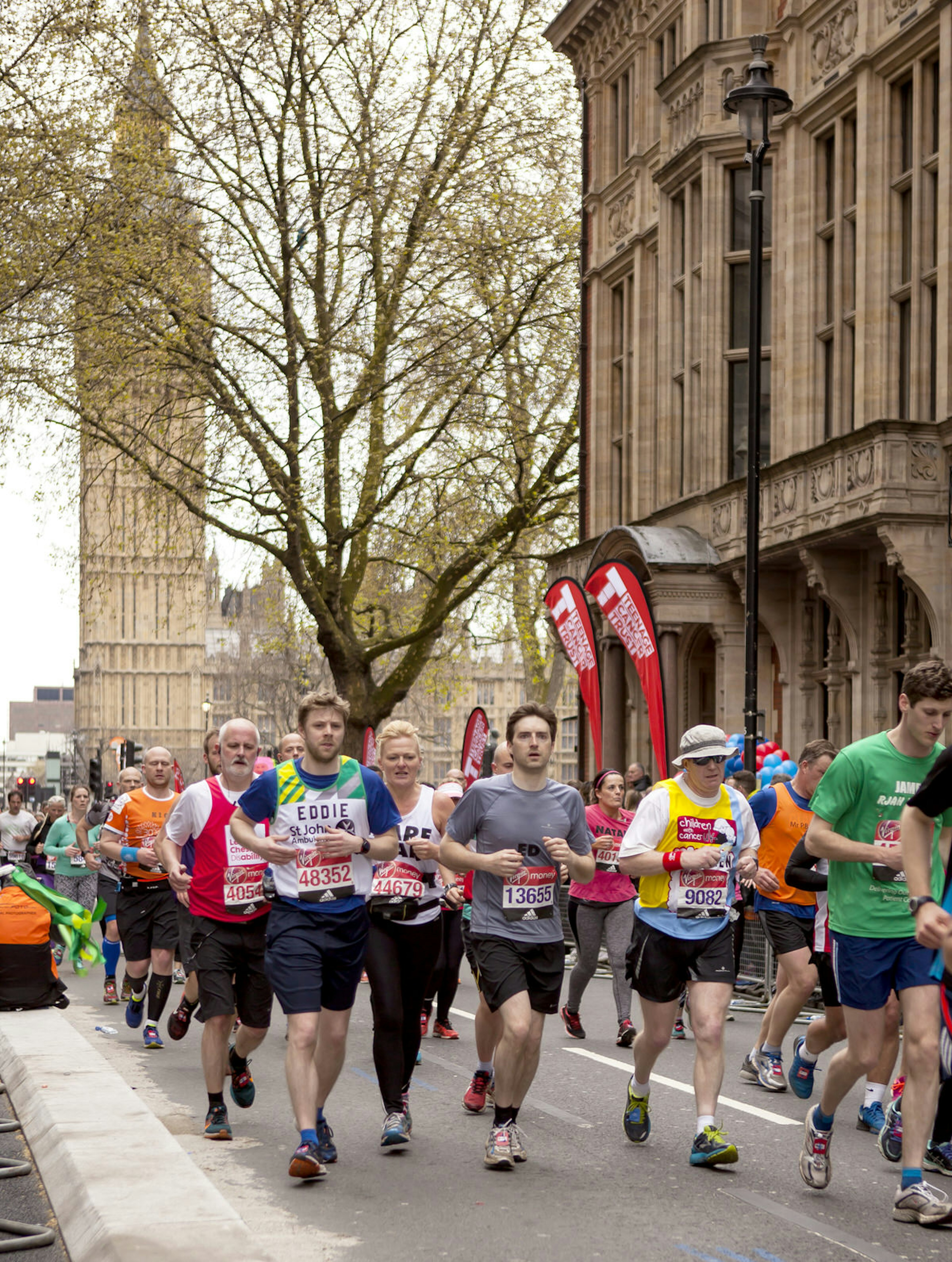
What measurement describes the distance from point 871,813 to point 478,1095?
3.21m

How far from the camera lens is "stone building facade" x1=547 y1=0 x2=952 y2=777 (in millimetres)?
20969

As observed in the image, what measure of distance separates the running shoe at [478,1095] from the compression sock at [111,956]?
6491 mm

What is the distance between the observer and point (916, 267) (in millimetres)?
21094

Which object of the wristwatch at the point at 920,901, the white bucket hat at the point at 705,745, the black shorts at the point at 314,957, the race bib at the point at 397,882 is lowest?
the black shorts at the point at 314,957

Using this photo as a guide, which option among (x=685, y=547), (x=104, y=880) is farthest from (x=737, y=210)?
(x=104, y=880)

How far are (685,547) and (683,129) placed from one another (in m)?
6.25

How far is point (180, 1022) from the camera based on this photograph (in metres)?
10.9

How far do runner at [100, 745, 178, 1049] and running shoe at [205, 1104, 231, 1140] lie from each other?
4259 millimetres

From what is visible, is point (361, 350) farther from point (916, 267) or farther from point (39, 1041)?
point (39, 1041)

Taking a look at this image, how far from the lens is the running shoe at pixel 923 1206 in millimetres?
6414

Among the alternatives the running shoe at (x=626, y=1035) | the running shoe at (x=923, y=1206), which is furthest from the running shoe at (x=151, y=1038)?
the running shoe at (x=923, y=1206)

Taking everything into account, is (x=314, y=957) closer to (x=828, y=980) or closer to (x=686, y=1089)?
(x=828, y=980)

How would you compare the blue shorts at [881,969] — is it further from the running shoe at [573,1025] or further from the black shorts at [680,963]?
the running shoe at [573,1025]

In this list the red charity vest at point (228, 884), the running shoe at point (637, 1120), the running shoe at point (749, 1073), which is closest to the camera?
the running shoe at point (637, 1120)
